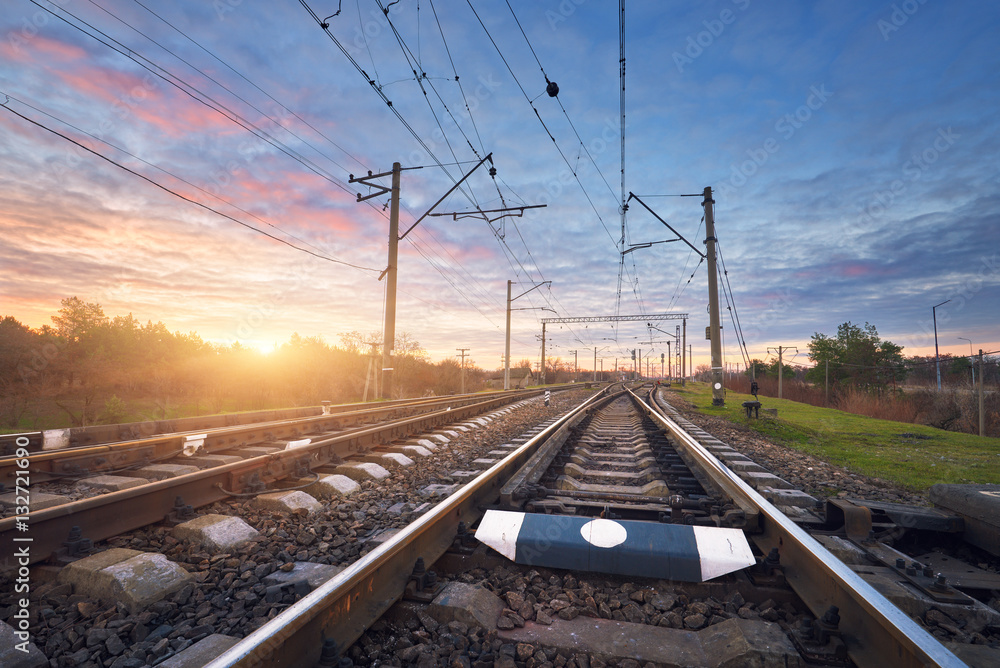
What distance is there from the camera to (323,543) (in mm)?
3123

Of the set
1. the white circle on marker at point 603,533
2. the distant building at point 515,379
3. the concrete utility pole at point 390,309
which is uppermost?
the concrete utility pole at point 390,309

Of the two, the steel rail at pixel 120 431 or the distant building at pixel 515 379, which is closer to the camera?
the steel rail at pixel 120 431

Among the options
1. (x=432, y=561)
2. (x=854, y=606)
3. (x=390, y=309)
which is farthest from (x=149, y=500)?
(x=390, y=309)

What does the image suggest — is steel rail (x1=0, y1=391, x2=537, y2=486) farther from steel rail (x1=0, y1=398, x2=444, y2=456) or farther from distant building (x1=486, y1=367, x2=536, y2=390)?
distant building (x1=486, y1=367, x2=536, y2=390)

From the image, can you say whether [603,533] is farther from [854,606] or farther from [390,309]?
[390,309]

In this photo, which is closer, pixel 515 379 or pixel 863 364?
pixel 863 364

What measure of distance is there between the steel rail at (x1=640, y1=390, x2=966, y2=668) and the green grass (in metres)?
4.14

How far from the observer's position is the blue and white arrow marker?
2.37 meters

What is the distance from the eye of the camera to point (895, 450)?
827cm

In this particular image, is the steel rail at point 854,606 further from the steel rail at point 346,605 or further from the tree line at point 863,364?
the tree line at point 863,364

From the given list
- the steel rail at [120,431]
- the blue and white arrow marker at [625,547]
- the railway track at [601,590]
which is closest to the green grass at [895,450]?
the railway track at [601,590]

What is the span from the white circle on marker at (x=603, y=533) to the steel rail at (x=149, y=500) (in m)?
3.23

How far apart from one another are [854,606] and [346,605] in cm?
210

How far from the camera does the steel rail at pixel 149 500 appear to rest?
2.75 m
